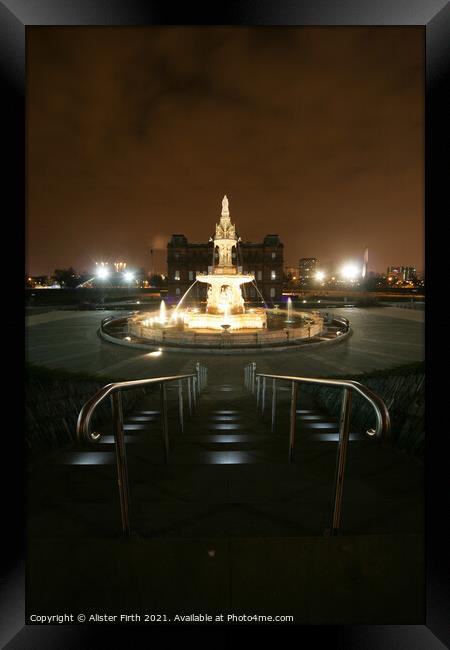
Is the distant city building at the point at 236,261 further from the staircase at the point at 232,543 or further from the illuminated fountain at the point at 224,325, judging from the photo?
the staircase at the point at 232,543

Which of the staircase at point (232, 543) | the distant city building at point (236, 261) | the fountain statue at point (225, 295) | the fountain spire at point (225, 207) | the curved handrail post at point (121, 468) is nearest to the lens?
the staircase at point (232, 543)

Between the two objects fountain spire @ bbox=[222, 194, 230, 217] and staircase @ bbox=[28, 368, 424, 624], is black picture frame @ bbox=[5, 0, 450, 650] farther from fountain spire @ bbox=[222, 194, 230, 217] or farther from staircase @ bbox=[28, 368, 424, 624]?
fountain spire @ bbox=[222, 194, 230, 217]

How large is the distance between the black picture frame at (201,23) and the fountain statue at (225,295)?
17252 millimetres

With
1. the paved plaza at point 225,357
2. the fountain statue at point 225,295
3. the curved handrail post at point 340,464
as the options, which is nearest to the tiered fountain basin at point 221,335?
the fountain statue at point 225,295

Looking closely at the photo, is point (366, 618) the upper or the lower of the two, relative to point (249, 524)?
lower

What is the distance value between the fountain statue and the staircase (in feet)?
56.1

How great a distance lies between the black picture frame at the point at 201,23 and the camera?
3.05 m

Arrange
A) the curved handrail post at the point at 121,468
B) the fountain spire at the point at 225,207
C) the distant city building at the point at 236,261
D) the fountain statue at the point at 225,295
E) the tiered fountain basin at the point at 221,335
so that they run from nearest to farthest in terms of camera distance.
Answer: the curved handrail post at the point at 121,468
the tiered fountain basin at the point at 221,335
the fountain statue at the point at 225,295
the fountain spire at the point at 225,207
the distant city building at the point at 236,261

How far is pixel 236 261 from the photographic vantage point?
6775 cm

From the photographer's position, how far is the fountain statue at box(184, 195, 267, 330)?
21766 mm

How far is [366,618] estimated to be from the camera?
255 centimetres

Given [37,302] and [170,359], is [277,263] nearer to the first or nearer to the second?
[37,302]

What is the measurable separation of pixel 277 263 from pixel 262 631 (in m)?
67.9
